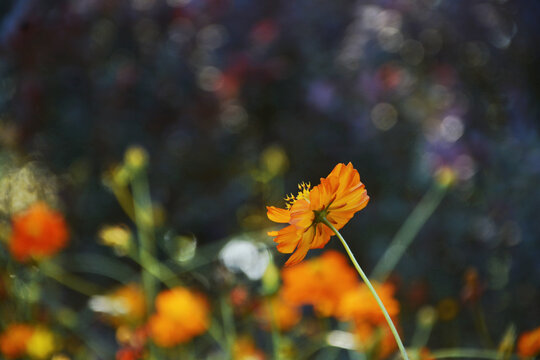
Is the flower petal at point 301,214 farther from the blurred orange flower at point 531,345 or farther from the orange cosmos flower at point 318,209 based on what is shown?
the blurred orange flower at point 531,345

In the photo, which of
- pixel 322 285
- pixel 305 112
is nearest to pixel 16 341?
pixel 322 285

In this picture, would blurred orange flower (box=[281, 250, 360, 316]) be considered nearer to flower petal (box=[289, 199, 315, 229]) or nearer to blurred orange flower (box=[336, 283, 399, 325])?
blurred orange flower (box=[336, 283, 399, 325])

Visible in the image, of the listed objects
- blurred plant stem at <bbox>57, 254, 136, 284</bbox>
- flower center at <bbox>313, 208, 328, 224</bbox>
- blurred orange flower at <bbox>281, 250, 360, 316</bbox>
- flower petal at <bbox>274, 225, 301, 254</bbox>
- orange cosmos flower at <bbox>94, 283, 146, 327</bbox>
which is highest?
blurred plant stem at <bbox>57, 254, 136, 284</bbox>

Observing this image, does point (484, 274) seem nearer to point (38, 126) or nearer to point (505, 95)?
point (505, 95)

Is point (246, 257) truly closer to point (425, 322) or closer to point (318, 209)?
point (425, 322)

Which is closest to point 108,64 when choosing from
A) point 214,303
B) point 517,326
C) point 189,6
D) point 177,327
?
point 189,6

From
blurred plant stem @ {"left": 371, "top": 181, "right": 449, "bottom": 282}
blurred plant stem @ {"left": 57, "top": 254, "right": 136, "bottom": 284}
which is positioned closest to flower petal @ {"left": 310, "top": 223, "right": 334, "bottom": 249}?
blurred plant stem @ {"left": 371, "top": 181, "right": 449, "bottom": 282}
